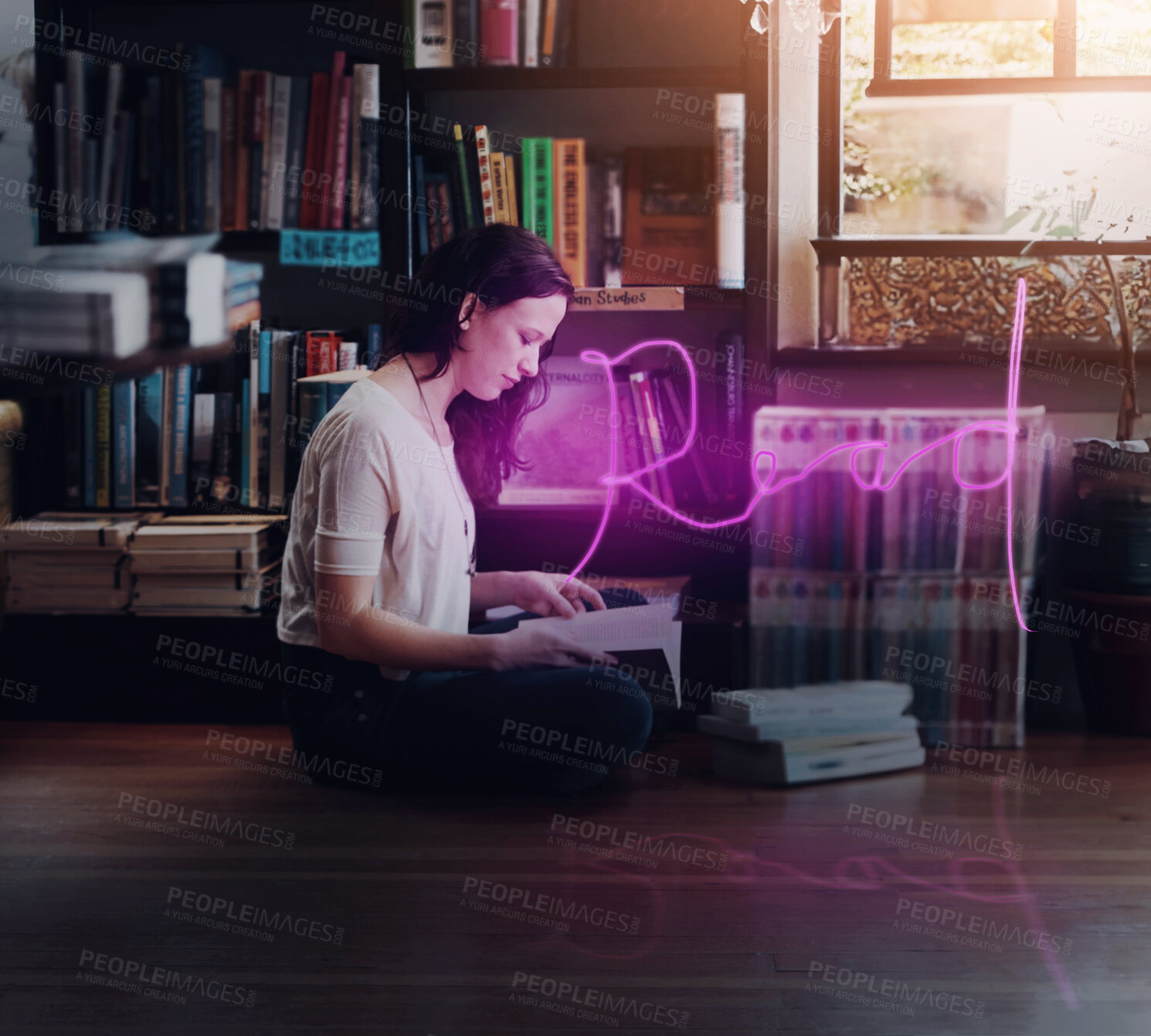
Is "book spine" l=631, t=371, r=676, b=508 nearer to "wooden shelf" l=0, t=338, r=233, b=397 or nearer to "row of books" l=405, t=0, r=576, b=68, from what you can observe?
"row of books" l=405, t=0, r=576, b=68

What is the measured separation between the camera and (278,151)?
96.6 inches

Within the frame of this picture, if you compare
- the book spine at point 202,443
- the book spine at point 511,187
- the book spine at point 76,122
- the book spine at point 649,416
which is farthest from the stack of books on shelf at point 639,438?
the book spine at point 76,122

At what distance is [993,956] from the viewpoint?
4.85 feet

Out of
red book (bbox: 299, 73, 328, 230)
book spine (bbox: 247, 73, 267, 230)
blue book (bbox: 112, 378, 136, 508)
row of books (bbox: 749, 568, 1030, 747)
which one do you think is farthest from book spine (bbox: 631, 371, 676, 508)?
blue book (bbox: 112, 378, 136, 508)

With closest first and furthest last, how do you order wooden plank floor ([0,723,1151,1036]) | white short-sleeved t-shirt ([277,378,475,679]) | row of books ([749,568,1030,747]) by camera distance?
wooden plank floor ([0,723,1151,1036]) < white short-sleeved t-shirt ([277,378,475,679]) < row of books ([749,568,1030,747])

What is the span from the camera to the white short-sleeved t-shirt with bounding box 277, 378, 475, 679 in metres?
1.95

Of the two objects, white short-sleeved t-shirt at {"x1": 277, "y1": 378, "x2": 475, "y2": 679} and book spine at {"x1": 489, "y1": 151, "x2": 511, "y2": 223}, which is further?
book spine at {"x1": 489, "y1": 151, "x2": 511, "y2": 223}

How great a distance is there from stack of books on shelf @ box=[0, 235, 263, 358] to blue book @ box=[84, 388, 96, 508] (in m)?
0.13

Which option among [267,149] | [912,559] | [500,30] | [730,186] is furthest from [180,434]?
[912,559]

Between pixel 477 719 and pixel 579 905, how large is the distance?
18.3 inches

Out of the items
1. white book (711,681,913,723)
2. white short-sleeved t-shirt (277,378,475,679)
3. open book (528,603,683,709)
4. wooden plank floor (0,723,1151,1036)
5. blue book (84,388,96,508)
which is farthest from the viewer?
blue book (84,388,96,508)

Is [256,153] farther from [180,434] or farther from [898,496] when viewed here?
[898,496]

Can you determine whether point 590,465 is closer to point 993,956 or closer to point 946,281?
point 946,281

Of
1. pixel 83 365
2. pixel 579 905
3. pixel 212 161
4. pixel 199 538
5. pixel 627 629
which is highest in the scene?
pixel 212 161
